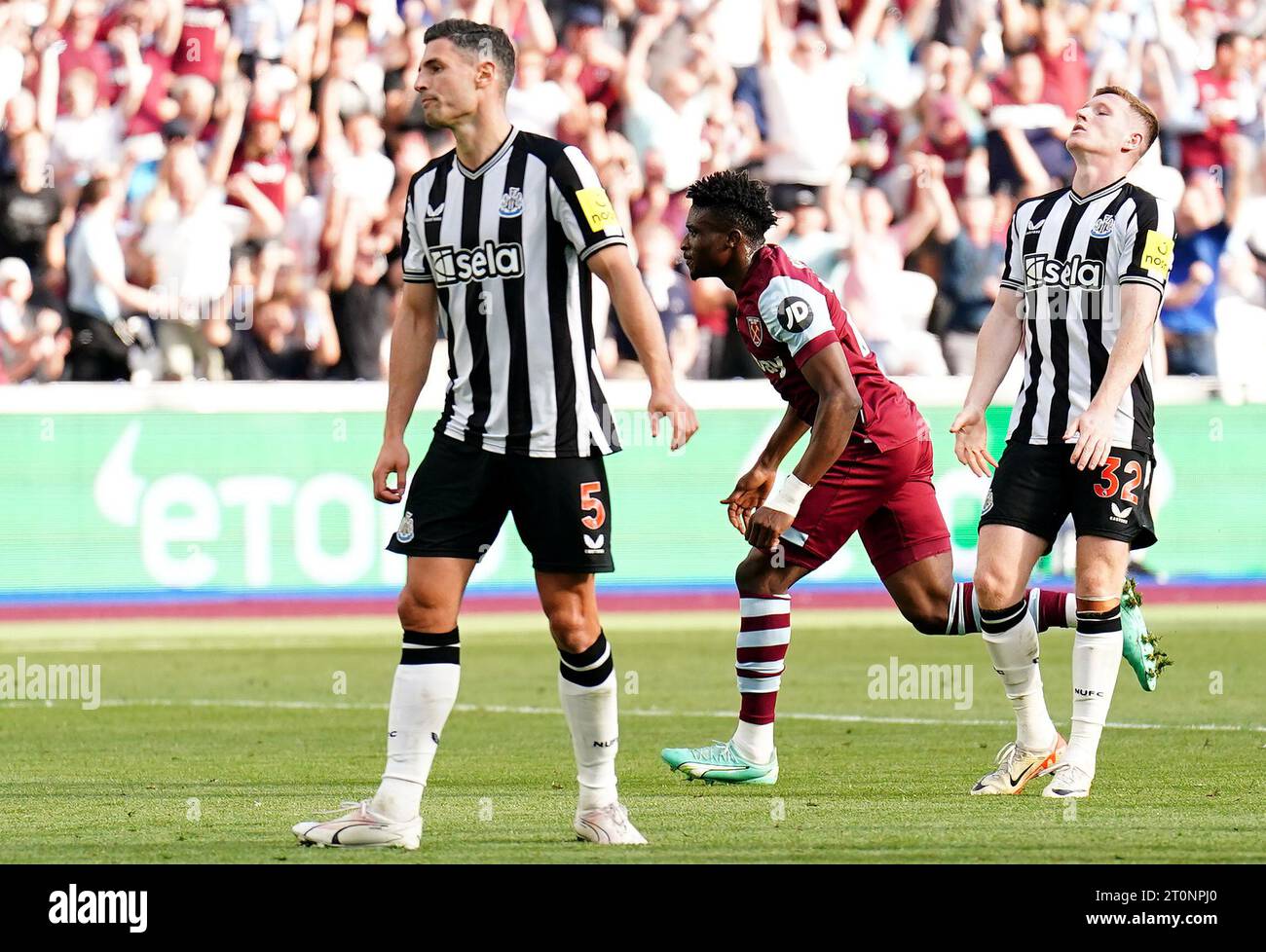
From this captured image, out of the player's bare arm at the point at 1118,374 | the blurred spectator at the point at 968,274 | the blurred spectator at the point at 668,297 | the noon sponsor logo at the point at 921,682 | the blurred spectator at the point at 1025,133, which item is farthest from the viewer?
the blurred spectator at the point at 1025,133

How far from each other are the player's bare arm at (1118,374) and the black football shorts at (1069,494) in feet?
0.39

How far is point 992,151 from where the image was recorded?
1748 cm

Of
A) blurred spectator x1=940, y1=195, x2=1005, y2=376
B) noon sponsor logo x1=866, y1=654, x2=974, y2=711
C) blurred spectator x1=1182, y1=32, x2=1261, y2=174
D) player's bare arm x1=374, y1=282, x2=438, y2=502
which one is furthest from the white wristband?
blurred spectator x1=1182, y1=32, x2=1261, y2=174

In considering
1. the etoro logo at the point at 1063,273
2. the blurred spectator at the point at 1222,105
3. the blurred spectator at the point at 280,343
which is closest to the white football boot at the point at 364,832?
the etoro logo at the point at 1063,273

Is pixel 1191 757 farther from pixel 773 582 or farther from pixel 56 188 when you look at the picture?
pixel 56 188

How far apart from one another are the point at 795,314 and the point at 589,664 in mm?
1559

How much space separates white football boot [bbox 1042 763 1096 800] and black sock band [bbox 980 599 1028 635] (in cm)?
56

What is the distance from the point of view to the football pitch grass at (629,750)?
19.7ft

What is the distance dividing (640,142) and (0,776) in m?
10.0

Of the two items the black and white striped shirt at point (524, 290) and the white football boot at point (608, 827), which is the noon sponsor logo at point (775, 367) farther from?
the white football boot at point (608, 827)

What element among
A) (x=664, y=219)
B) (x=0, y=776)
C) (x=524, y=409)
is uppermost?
(x=664, y=219)
